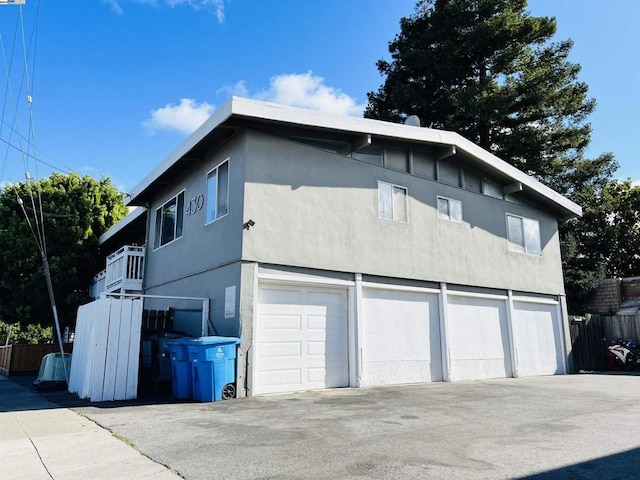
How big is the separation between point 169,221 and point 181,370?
602cm

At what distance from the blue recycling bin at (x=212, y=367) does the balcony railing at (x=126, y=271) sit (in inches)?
271

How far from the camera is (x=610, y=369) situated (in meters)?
16.6

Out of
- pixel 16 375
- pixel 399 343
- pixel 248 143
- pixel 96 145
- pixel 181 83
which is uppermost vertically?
pixel 181 83

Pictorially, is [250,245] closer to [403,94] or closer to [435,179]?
[435,179]

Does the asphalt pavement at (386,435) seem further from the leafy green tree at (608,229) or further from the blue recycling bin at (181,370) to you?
A: the leafy green tree at (608,229)

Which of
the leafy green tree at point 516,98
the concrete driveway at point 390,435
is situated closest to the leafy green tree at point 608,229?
the leafy green tree at point 516,98

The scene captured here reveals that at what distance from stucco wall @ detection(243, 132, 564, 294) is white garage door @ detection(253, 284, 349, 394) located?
28.8 inches

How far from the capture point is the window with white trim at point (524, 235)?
15.1 meters

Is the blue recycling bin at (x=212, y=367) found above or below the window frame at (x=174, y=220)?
below

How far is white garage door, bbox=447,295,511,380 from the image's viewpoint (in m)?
12.6

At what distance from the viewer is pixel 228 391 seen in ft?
28.2

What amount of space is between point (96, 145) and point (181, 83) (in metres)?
3.59

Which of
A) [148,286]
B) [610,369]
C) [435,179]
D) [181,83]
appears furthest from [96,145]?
[610,369]

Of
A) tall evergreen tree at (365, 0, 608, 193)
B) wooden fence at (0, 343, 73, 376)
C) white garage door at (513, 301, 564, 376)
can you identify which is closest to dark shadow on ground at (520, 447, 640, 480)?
white garage door at (513, 301, 564, 376)
